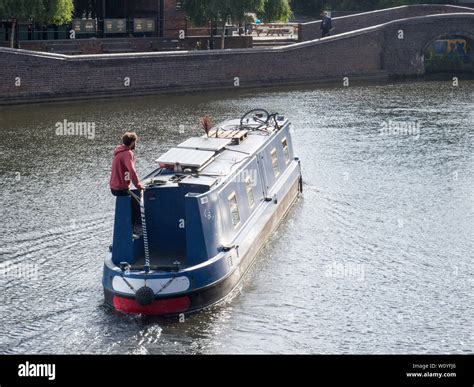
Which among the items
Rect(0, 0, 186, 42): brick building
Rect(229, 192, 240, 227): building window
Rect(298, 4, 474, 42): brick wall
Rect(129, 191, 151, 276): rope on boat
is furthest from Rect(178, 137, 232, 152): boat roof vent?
Rect(298, 4, 474, 42): brick wall

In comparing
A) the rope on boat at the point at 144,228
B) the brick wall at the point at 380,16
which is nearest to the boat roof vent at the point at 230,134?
the rope on boat at the point at 144,228

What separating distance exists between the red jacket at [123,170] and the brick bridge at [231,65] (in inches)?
831

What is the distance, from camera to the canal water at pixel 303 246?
16.2m

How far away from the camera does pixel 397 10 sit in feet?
168

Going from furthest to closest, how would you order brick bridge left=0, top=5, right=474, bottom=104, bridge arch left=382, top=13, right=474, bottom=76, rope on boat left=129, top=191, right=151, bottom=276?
bridge arch left=382, top=13, right=474, bottom=76, brick bridge left=0, top=5, right=474, bottom=104, rope on boat left=129, top=191, right=151, bottom=276

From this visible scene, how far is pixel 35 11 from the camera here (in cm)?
3884

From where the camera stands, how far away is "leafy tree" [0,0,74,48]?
38.7 m

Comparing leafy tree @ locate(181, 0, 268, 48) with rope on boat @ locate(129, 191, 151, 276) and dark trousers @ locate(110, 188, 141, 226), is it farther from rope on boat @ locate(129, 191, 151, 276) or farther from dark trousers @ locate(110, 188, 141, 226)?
rope on boat @ locate(129, 191, 151, 276)

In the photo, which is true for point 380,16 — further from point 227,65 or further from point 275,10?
point 227,65

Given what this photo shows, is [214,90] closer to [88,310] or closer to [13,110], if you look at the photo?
[13,110]

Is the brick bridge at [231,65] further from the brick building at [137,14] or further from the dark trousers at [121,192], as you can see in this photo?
the dark trousers at [121,192]

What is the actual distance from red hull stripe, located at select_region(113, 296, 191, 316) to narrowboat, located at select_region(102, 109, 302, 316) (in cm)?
2

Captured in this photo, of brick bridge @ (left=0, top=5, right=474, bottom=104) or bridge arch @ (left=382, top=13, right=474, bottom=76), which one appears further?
bridge arch @ (left=382, top=13, right=474, bottom=76)

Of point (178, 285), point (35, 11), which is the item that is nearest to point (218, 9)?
point (35, 11)
